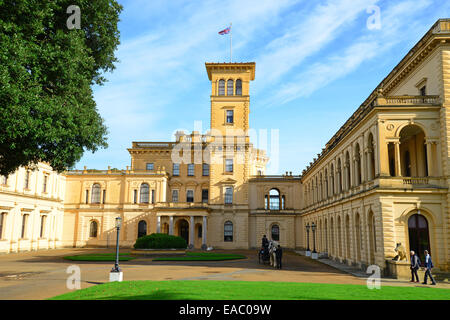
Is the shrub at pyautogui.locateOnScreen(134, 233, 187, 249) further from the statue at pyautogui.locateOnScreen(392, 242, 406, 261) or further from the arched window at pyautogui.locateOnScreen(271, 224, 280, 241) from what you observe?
the statue at pyautogui.locateOnScreen(392, 242, 406, 261)

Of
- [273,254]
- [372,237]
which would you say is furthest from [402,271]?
[273,254]

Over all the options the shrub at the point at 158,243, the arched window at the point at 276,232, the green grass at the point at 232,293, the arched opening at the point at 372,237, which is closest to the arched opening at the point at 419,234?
the arched opening at the point at 372,237

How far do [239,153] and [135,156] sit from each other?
17435 mm

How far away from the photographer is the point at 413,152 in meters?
28.0

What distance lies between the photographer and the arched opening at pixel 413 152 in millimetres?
26594

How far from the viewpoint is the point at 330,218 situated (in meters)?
36.8

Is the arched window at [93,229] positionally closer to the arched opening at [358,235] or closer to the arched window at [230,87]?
the arched window at [230,87]

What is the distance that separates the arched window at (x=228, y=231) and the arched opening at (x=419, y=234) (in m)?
32.5

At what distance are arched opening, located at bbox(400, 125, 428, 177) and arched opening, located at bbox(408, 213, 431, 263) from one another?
5227 millimetres

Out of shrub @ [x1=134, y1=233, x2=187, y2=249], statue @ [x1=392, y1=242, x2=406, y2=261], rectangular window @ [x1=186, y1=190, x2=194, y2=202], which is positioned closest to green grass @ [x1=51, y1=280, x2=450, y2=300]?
statue @ [x1=392, y1=242, x2=406, y2=261]

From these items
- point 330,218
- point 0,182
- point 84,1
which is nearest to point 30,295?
point 84,1

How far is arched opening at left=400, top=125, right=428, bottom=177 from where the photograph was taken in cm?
2659

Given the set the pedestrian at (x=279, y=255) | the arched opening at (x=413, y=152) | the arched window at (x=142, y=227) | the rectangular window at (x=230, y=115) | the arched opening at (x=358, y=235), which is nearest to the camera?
the pedestrian at (x=279, y=255)

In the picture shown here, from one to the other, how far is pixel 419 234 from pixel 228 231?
3312 centimetres
